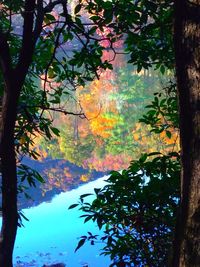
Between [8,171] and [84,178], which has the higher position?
[84,178]

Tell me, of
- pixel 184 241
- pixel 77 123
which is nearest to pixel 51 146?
pixel 77 123

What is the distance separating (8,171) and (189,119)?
1.45 metres

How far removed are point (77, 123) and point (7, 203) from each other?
56.3 ft

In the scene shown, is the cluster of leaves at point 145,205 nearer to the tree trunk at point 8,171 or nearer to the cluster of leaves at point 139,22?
the tree trunk at point 8,171

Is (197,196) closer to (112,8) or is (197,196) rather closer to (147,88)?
(112,8)

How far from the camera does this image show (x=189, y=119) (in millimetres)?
1326

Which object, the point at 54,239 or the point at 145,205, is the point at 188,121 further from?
the point at 54,239

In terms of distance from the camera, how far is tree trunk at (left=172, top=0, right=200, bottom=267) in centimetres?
129

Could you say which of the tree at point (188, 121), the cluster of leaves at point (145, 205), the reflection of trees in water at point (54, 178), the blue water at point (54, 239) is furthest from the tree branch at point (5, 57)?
the reflection of trees in water at point (54, 178)

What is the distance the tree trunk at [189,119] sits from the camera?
1293mm

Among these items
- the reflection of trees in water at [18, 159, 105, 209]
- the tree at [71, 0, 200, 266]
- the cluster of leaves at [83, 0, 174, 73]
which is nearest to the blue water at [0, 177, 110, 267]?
the reflection of trees in water at [18, 159, 105, 209]

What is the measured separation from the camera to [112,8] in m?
2.54

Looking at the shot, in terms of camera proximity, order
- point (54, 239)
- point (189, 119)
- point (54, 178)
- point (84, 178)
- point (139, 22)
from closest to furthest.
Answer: point (189, 119), point (139, 22), point (54, 239), point (84, 178), point (54, 178)

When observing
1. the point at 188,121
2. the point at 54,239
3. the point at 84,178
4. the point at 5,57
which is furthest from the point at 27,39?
the point at 84,178
